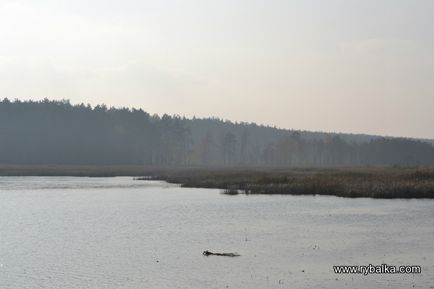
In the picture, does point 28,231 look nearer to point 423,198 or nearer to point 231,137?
point 423,198

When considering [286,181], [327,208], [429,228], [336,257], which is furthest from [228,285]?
[286,181]

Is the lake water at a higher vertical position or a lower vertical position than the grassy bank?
lower

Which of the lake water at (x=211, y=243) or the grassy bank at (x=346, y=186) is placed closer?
the lake water at (x=211, y=243)

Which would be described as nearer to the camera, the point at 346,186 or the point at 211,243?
the point at 211,243

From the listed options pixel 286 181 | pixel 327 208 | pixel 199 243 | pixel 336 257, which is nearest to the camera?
pixel 336 257

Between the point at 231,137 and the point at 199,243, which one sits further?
the point at 231,137

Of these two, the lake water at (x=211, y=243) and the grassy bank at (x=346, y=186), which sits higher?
the grassy bank at (x=346, y=186)

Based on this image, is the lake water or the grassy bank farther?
the grassy bank

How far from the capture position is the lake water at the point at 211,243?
24.5m

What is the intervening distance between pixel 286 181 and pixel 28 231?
43.1 metres

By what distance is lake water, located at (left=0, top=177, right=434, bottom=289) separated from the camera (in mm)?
24516

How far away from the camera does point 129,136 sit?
173875 millimetres

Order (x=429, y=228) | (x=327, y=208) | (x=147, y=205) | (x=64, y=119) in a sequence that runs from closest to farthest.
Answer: (x=429, y=228) → (x=327, y=208) → (x=147, y=205) → (x=64, y=119)

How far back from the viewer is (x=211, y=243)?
33.4 meters
